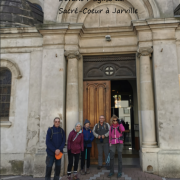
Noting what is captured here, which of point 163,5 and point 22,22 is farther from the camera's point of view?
point 22,22

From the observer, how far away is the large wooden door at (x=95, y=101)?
7703mm

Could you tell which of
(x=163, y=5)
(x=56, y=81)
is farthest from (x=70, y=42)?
(x=163, y=5)

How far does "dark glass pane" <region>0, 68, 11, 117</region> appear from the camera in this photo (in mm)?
7582

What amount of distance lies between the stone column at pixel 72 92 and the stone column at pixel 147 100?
2.41 meters

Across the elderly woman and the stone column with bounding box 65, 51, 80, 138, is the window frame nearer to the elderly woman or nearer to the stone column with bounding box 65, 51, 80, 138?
the stone column with bounding box 65, 51, 80, 138

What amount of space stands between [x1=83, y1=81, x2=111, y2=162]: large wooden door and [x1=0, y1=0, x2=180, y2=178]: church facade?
4 centimetres

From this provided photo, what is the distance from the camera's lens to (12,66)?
7.61 m

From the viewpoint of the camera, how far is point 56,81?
714 centimetres

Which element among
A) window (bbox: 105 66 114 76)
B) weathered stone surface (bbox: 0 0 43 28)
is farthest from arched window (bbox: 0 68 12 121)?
window (bbox: 105 66 114 76)

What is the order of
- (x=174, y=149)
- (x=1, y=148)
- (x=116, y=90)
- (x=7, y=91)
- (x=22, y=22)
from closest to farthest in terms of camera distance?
(x=174, y=149) → (x=1, y=148) → (x=7, y=91) → (x=22, y=22) → (x=116, y=90)

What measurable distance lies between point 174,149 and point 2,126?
244 inches

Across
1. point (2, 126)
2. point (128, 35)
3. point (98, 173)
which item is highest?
point (128, 35)

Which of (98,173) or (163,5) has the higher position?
(163,5)

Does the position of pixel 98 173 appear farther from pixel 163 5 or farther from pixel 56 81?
pixel 163 5
